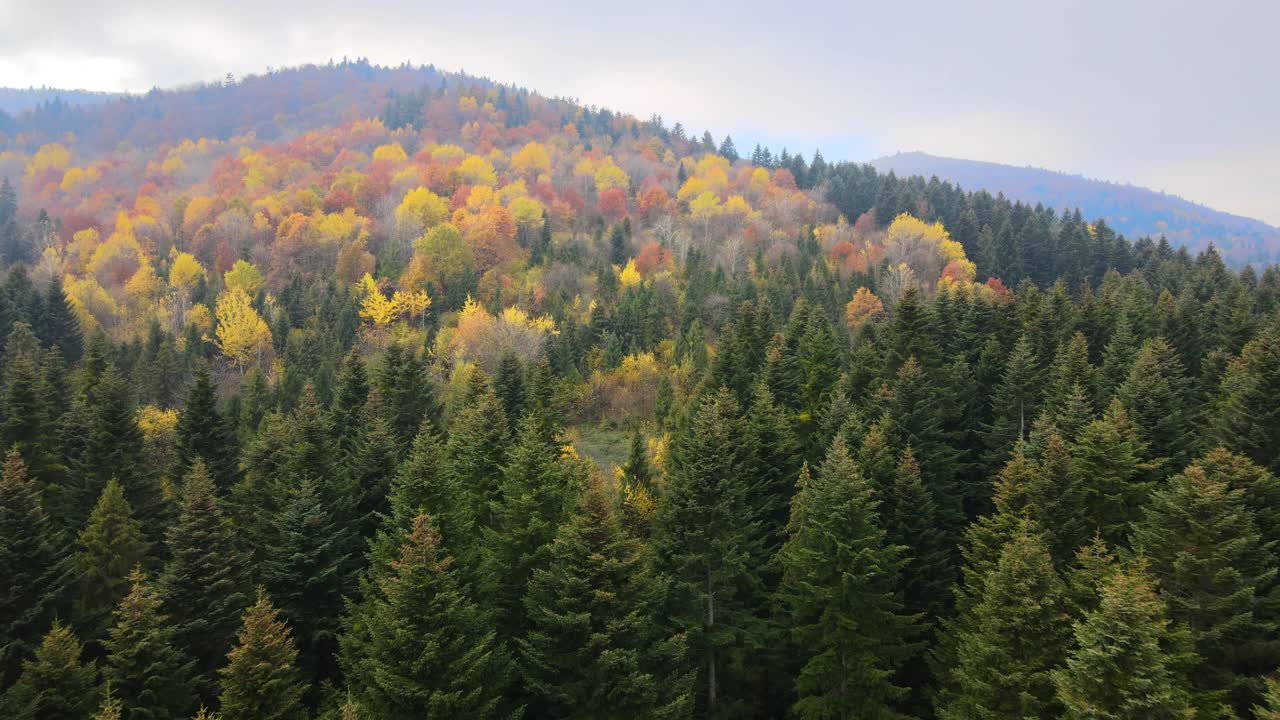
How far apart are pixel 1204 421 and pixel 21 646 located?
48687mm

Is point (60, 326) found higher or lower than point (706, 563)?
lower

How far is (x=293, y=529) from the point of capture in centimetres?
2445

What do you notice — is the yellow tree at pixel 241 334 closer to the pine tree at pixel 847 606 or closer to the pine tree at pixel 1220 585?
the pine tree at pixel 847 606

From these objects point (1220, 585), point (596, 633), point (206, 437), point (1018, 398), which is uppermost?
point (1018, 398)

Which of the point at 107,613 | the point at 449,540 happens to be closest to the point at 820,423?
the point at 449,540

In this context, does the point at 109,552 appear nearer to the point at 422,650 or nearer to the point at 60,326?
the point at 422,650

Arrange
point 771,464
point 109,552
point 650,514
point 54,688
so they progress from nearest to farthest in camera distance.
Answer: point 54,688, point 109,552, point 650,514, point 771,464

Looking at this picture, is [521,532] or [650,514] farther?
[650,514]

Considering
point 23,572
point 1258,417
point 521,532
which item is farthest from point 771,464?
point 23,572

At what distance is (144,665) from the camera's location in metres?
19.4

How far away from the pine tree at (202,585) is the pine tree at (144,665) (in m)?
1.97

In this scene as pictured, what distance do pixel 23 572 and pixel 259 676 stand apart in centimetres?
1181

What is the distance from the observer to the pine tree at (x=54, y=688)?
1825 cm

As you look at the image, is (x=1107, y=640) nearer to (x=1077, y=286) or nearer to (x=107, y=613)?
(x=107, y=613)
